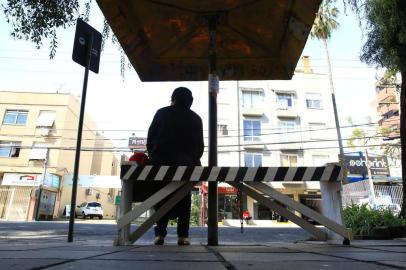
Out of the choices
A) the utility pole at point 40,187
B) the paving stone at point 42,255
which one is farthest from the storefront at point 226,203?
the paving stone at point 42,255

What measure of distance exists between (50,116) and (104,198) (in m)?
18.6

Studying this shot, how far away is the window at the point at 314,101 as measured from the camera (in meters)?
39.8

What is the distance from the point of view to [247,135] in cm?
3794

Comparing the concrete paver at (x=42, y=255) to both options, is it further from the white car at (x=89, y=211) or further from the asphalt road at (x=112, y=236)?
the white car at (x=89, y=211)

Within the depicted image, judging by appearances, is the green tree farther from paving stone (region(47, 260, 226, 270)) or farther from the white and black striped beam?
paving stone (region(47, 260, 226, 270))

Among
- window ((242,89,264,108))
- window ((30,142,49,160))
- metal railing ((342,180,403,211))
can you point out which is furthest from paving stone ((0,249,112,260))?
window ((242,89,264,108))

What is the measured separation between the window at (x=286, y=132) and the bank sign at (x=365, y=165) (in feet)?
23.0

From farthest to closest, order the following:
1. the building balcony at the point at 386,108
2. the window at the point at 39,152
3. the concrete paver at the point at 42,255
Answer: the building balcony at the point at 386,108 < the window at the point at 39,152 < the concrete paver at the point at 42,255

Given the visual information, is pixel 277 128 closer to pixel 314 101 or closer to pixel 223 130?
pixel 314 101

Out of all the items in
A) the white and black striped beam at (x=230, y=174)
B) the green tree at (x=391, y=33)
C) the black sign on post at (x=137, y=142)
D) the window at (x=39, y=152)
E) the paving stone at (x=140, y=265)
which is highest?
the black sign on post at (x=137, y=142)

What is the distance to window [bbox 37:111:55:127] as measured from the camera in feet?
118

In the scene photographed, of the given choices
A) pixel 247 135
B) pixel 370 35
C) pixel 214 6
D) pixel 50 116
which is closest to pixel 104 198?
pixel 50 116

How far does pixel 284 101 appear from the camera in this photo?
129ft

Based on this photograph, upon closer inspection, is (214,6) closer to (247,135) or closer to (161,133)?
(161,133)
